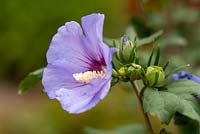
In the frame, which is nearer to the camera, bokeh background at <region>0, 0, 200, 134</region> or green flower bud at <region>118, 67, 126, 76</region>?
green flower bud at <region>118, 67, 126, 76</region>

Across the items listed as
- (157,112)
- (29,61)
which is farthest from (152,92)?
(29,61)

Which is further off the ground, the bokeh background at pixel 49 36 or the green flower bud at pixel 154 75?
the green flower bud at pixel 154 75

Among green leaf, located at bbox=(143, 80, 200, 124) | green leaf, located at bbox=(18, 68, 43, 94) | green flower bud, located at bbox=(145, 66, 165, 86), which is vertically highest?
green flower bud, located at bbox=(145, 66, 165, 86)

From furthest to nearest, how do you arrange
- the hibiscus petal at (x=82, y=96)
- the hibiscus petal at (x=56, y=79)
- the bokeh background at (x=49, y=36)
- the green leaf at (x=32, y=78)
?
the bokeh background at (x=49, y=36) → the green leaf at (x=32, y=78) → the hibiscus petal at (x=56, y=79) → the hibiscus petal at (x=82, y=96)

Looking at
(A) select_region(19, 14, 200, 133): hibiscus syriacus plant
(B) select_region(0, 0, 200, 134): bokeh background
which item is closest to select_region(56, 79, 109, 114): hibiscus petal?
(A) select_region(19, 14, 200, 133): hibiscus syriacus plant

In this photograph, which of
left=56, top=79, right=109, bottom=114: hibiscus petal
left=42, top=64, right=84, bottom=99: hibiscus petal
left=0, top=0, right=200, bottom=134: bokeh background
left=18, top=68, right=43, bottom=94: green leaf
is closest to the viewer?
left=56, top=79, right=109, bottom=114: hibiscus petal

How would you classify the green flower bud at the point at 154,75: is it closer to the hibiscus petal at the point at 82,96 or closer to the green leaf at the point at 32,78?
the hibiscus petal at the point at 82,96

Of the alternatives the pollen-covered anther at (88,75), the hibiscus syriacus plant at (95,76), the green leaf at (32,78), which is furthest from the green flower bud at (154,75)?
the green leaf at (32,78)

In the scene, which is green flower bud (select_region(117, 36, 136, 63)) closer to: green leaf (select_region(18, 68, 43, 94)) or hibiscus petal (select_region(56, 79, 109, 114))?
hibiscus petal (select_region(56, 79, 109, 114))
